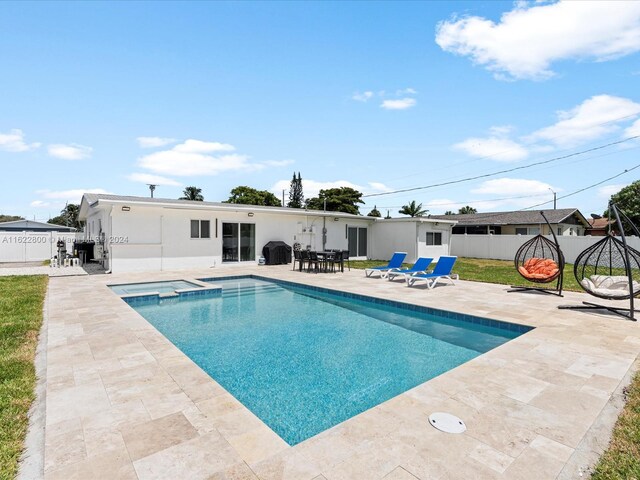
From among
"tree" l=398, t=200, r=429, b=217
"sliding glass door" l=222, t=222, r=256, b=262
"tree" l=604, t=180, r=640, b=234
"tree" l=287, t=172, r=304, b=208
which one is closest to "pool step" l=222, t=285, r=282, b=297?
"sliding glass door" l=222, t=222, r=256, b=262

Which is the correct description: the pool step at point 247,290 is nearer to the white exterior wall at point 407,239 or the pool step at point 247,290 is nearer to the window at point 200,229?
the window at point 200,229

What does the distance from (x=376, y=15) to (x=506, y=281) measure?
9.77 metres

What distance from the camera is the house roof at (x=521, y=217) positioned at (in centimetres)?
2469

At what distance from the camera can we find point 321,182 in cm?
4581

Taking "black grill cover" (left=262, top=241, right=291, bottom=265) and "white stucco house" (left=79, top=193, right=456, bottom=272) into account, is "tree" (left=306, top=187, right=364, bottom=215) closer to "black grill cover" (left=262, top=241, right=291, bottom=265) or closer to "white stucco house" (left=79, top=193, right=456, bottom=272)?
"white stucco house" (left=79, top=193, right=456, bottom=272)

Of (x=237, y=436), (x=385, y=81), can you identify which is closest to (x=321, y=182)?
(x=385, y=81)

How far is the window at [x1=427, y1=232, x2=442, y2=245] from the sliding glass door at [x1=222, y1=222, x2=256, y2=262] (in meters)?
10.0

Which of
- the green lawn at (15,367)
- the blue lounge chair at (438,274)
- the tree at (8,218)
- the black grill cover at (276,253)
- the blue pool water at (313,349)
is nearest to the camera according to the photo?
the green lawn at (15,367)

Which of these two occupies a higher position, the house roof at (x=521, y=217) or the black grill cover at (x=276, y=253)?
the house roof at (x=521, y=217)

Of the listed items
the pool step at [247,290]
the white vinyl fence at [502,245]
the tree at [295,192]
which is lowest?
the pool step at [247,290]

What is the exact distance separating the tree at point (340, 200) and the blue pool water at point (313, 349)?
3420 cm

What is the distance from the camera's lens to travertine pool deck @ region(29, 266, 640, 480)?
209 centimetres

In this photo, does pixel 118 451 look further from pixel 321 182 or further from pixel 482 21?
pixel 321 182

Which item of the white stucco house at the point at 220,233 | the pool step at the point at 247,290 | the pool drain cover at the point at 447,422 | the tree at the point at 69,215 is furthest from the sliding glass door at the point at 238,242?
the tree at the point at 69,215
